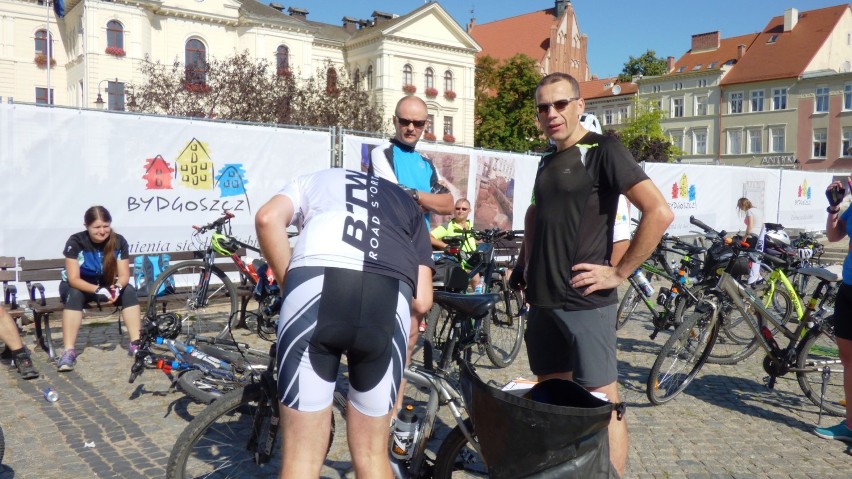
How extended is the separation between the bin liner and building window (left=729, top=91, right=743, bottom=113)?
7668 centimetres

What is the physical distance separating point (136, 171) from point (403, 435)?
7.29 metres

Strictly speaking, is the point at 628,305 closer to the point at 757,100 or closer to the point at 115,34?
the point at 115,34

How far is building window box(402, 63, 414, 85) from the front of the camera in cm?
6078

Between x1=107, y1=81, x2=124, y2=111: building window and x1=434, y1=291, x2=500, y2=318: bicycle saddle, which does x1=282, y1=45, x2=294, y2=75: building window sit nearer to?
x1=107, y1=81, x2=124, y2=111: building window

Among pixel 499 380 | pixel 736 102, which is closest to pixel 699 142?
pixel 736 102

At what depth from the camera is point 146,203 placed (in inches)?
370

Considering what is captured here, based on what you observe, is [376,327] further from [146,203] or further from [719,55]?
[719,55]

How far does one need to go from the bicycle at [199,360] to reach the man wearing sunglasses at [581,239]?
1.57m

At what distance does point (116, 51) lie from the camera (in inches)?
1858

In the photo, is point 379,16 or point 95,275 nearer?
point 95,275

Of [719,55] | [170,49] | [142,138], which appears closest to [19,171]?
[142,138]

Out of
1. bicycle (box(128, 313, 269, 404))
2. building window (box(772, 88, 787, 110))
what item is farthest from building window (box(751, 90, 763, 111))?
bicycle (box(128, 313, 269, 404))

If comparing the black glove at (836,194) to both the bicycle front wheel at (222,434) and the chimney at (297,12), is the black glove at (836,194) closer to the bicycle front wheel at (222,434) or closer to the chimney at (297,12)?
the bicycle front wheel at (222,434)

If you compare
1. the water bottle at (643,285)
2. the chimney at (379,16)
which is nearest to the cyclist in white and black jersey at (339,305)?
the water bottle at (643,285)
